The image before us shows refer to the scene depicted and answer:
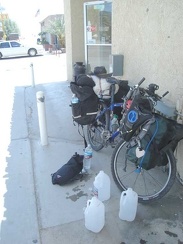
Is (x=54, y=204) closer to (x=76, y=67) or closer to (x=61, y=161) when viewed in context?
(x=61, y=161)

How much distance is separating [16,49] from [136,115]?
20.2m

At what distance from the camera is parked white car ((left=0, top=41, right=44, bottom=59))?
20266 mm

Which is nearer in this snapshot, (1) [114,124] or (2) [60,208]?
(2) [60,208]

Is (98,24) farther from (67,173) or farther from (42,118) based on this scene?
(67,173)

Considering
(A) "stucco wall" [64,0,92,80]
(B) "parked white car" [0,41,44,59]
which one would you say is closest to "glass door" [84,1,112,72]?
(A) "stucco wall" [64,0,92,80]

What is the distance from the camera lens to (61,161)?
364cm

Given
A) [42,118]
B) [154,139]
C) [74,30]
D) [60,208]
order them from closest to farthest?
[154,139], [60,208], [42,118], [74,30]

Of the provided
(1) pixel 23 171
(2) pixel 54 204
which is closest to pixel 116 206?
(2) pixel 54 204

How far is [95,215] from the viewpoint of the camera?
234 cm

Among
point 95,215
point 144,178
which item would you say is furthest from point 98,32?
point 95,215

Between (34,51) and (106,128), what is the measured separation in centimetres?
1942

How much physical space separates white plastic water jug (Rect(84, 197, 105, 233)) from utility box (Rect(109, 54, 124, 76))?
279 cm

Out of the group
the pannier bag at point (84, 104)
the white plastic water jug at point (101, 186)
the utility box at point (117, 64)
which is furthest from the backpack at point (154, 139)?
the utility box at point (117, 64)

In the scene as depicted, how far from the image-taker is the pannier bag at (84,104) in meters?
3.33
